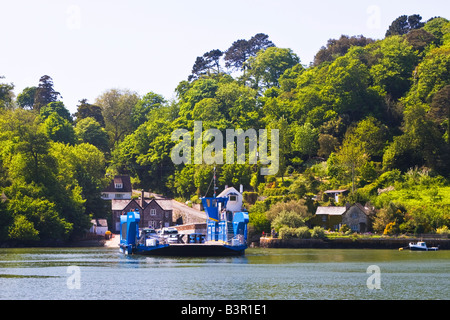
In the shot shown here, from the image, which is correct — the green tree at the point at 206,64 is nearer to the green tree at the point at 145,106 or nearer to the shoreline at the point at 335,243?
the green tree at the point at 145,106

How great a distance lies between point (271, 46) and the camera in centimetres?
19312

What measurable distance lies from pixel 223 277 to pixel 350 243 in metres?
42.7

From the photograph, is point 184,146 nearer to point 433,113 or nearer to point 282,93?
point 282,93

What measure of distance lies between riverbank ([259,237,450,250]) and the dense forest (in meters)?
3.01

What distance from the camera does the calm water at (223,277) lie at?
1955 inches

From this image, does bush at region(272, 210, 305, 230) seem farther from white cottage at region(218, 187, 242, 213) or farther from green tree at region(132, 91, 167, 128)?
green tree at region(132, 91, 167, 128)

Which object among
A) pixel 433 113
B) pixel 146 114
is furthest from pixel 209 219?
pixel 146 114

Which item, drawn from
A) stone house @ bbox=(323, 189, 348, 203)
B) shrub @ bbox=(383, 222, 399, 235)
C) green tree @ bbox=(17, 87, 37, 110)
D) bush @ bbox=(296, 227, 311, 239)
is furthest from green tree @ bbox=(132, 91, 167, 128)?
shrub @ bbox=(383, 222, 399, 235)

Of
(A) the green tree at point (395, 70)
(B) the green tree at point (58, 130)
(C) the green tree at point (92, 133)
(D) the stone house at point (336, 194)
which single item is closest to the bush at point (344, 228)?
(D) the stone house at point (336, 194)

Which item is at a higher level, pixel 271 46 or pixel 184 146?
pixel 271 46

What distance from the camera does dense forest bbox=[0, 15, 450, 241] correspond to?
10575cm

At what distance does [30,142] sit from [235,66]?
90.5 metres

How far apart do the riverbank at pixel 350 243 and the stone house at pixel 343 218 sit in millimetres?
7379
